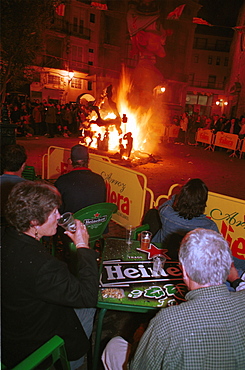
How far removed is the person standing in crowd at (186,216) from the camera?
3.24m

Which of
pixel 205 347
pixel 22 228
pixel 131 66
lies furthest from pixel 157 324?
pixel 131 66

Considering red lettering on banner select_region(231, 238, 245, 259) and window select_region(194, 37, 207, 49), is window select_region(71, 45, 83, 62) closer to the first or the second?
window select_region(194, 37, 207, 49)

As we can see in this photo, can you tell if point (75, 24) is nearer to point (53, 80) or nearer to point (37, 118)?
point (53, 80)

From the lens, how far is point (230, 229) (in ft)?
13.4

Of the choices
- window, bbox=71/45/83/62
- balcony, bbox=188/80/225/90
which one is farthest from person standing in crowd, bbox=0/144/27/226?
balcony, bbox=188/80/225/90

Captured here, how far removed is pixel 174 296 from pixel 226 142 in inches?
654

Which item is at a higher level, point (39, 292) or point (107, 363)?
point (39, 292)

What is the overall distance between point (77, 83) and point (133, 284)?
37111mm

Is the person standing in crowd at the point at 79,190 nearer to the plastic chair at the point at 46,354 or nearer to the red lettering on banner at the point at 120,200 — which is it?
the red lettering on banner at the point at 120,200

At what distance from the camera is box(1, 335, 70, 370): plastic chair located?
181cm

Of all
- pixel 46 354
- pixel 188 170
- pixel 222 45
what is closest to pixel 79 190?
pixel 46 354

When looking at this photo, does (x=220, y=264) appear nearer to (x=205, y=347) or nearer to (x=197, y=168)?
(x=205, y=347)

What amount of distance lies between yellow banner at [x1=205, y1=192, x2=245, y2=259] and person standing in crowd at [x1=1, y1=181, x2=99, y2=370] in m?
2.57

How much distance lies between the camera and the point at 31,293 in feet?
6.18
